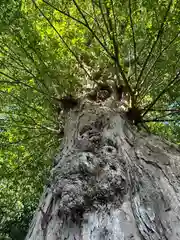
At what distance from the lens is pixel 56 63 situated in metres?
2.56

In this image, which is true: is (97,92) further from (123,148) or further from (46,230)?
(46,230)

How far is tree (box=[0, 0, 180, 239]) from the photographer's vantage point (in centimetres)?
110

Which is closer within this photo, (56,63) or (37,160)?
(56,63)

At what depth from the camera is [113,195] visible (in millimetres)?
1155

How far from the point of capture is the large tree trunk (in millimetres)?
1007

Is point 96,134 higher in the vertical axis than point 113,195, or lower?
higher

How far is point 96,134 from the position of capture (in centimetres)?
182

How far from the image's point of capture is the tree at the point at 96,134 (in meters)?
1.10

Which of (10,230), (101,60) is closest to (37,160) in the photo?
(101,60)

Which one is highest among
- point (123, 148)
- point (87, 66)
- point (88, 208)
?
point (87, 66)

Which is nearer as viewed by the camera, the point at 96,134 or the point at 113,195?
the point at 113,195

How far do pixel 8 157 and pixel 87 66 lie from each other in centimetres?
187

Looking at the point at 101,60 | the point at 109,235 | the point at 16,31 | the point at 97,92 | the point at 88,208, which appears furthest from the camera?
the point at 101,60

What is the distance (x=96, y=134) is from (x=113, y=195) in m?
0.71
